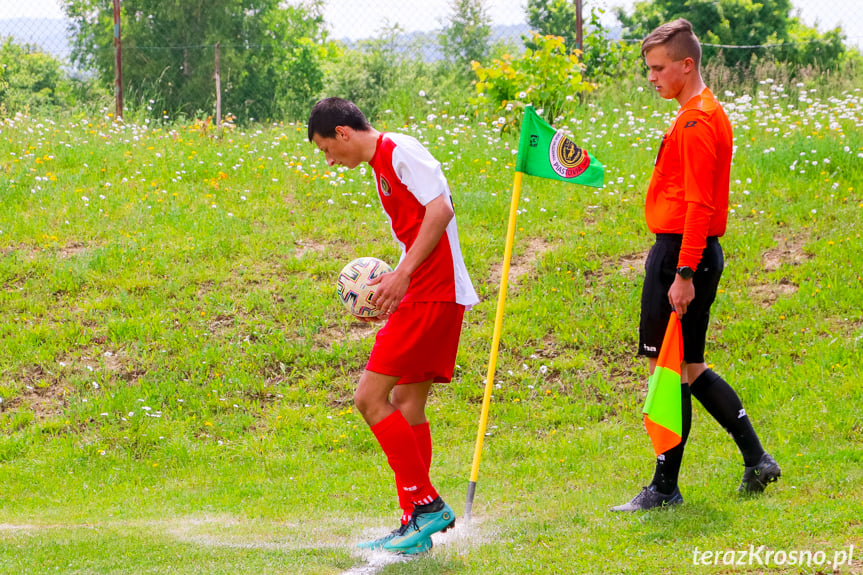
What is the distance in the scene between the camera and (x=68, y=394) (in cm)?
760

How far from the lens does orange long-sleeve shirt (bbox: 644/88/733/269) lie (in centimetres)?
426

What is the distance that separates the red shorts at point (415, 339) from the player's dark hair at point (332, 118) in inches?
35.6

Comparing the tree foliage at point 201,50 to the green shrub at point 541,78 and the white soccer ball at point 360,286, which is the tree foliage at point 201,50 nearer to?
the green shrub at point 541,78

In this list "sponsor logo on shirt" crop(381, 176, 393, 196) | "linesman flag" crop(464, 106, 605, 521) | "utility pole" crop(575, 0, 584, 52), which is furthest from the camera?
"utility pole" crop(575, 0, 584, 52)

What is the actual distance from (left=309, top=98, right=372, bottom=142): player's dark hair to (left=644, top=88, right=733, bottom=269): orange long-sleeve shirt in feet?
5.00

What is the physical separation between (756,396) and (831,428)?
2.80 ft

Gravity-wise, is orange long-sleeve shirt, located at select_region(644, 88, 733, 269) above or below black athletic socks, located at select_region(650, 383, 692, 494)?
above

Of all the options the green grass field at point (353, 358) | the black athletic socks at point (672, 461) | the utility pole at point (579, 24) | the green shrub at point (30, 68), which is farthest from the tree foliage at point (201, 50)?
the black athletic socks at point (672, 461)

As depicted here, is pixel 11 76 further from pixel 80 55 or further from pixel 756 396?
pixel 756 396

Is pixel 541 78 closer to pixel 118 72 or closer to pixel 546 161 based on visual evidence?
pixel 118 72

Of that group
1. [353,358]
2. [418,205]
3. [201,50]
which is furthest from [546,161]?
[201,50]

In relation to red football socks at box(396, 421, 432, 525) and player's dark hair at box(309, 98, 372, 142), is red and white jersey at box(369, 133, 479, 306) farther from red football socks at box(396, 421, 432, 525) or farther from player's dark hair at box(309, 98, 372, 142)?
red football socks at box(396, 421, 432, 525)

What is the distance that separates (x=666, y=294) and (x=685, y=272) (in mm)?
246

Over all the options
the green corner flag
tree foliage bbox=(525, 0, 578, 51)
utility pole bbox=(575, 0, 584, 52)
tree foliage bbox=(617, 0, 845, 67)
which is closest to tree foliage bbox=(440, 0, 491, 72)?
tree foliage bbox=(525, 0, 578, 51)
